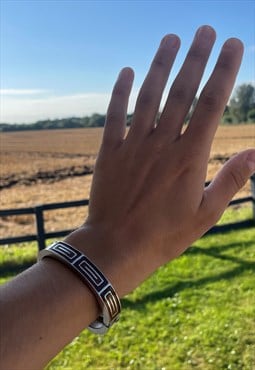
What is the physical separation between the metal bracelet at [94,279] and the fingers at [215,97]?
10.8 inches

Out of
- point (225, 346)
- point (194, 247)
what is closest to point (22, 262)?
point (194, 247)

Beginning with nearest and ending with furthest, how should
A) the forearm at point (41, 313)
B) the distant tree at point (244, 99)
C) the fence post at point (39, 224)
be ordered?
the forearm at point (41, 313) → the distant tree at point (244, 99) → the fence post at point (39, 224)

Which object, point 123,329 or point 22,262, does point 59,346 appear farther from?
point 22,262

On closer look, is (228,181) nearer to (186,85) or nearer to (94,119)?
(186,85)

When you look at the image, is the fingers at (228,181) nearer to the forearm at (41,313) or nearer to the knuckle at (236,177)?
the knuckle at (236,177)

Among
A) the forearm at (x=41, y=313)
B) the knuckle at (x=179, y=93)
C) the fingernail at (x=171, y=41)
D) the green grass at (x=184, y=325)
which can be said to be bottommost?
the green grass at (x=184, y=325)

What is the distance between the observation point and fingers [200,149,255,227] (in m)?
0.81

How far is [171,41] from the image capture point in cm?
82

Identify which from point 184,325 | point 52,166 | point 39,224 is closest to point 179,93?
point 184,325

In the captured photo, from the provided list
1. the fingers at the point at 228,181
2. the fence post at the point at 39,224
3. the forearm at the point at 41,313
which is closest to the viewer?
the forearm at the point at 41,313

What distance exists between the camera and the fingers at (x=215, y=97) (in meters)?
0.77

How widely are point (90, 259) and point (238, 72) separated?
1.40 feet

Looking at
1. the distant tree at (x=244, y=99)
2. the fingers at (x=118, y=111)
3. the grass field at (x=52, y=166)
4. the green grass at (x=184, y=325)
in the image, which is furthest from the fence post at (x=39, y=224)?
the fingers at (x=118, y=111)

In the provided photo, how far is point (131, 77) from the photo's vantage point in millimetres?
853
